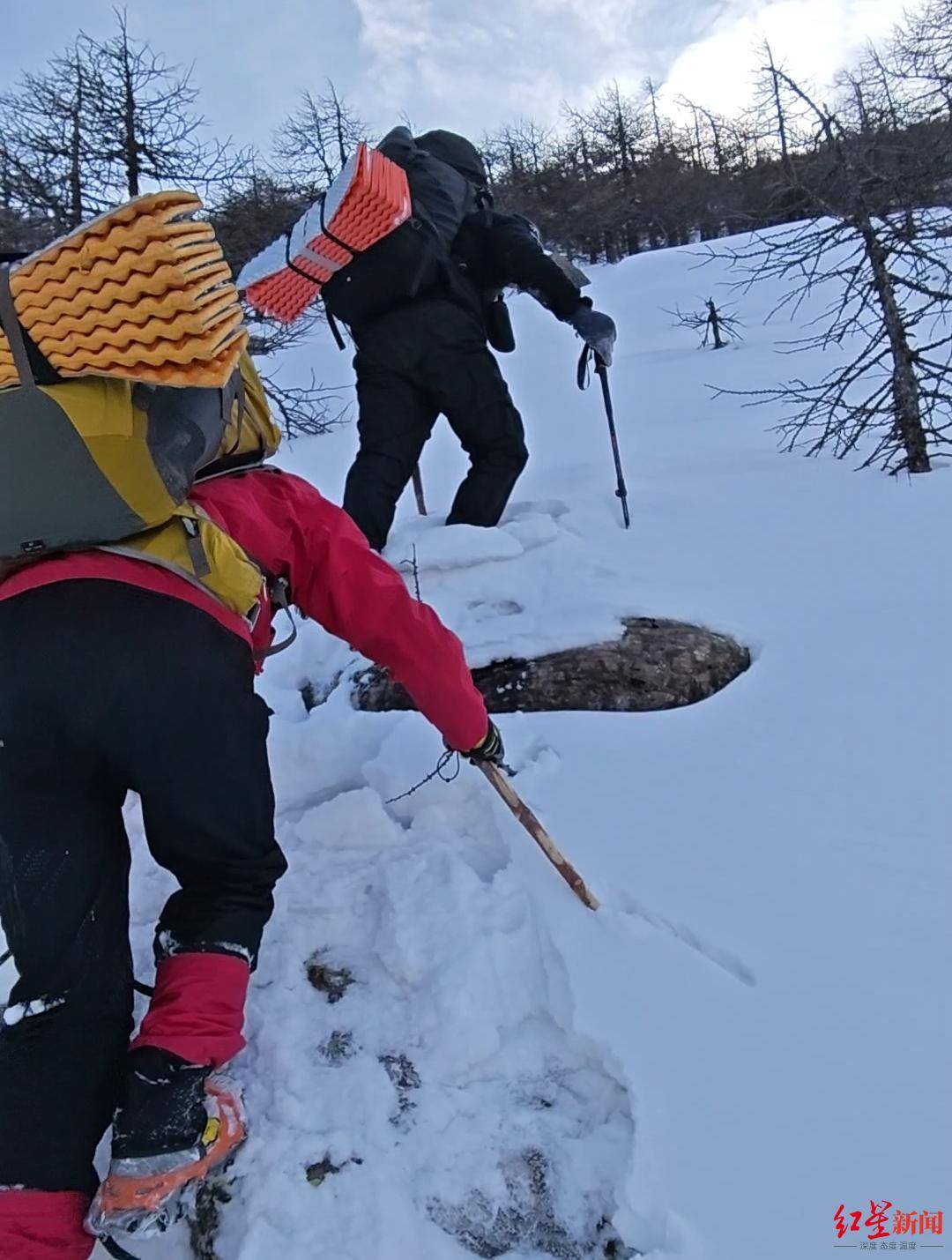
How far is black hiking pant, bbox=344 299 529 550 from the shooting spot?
144 inches

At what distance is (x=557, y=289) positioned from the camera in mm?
3934

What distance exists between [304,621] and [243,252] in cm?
1813

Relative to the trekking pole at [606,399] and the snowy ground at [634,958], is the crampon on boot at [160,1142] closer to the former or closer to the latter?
the snowy ground at [634,958]

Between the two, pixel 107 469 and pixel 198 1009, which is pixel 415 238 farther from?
pixel 198 1009

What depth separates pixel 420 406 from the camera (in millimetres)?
3824

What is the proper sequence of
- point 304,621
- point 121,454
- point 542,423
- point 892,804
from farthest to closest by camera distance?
point 542,423 → point 304,621 → point 892,804 → point 121,454

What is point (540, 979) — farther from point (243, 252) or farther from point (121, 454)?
point (243, 252)

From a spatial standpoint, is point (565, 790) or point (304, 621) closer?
point (565, 790)

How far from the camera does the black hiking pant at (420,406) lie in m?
3.67

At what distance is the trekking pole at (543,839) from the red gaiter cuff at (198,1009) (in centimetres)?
69

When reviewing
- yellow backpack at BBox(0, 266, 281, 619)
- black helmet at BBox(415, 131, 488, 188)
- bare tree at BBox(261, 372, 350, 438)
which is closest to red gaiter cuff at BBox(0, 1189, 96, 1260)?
yellow backpack at BBox(0, 266, 281, 619)

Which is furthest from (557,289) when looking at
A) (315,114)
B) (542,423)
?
(315,114)

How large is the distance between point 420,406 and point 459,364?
258 mm

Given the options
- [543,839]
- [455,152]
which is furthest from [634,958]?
[455,152]
